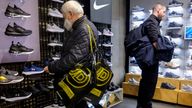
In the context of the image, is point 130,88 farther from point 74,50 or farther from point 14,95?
point 74,50

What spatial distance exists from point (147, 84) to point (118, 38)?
80.0 inches

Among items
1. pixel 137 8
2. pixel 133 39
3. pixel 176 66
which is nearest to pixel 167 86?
pixel 176 66

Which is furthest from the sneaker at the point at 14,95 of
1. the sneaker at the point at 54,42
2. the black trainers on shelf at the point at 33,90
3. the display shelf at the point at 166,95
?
the display shelf at the point at 166,95

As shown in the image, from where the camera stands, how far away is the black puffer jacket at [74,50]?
224 centimetres

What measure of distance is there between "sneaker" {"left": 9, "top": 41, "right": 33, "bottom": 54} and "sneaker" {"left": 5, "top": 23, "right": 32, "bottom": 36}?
0.16 m

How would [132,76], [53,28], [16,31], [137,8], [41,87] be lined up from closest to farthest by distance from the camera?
1. [16,31]
2. [41,87]
3. [53,28]
4. [132,76]
5. [137,8]

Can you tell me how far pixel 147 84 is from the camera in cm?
359

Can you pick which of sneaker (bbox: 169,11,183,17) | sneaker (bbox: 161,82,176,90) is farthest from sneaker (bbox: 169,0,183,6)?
sneaker (bbox: 161,82,176,90)

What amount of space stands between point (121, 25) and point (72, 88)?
3.47 metres

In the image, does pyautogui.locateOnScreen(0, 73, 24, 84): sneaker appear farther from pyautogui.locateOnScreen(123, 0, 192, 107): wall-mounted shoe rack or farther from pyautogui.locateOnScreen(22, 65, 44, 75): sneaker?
pyautogui.locateOnScreen(123, 0, 192, 107): wall-mounted shoe rack

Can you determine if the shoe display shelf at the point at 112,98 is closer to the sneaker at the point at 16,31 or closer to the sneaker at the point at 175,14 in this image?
the sneaker at the point at 16,31

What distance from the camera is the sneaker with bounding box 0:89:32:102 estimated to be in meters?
2.68

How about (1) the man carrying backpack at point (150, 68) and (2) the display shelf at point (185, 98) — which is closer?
(1) the man carrying backpack at point (150, 68)

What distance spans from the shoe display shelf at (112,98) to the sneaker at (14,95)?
1626 millimetres
